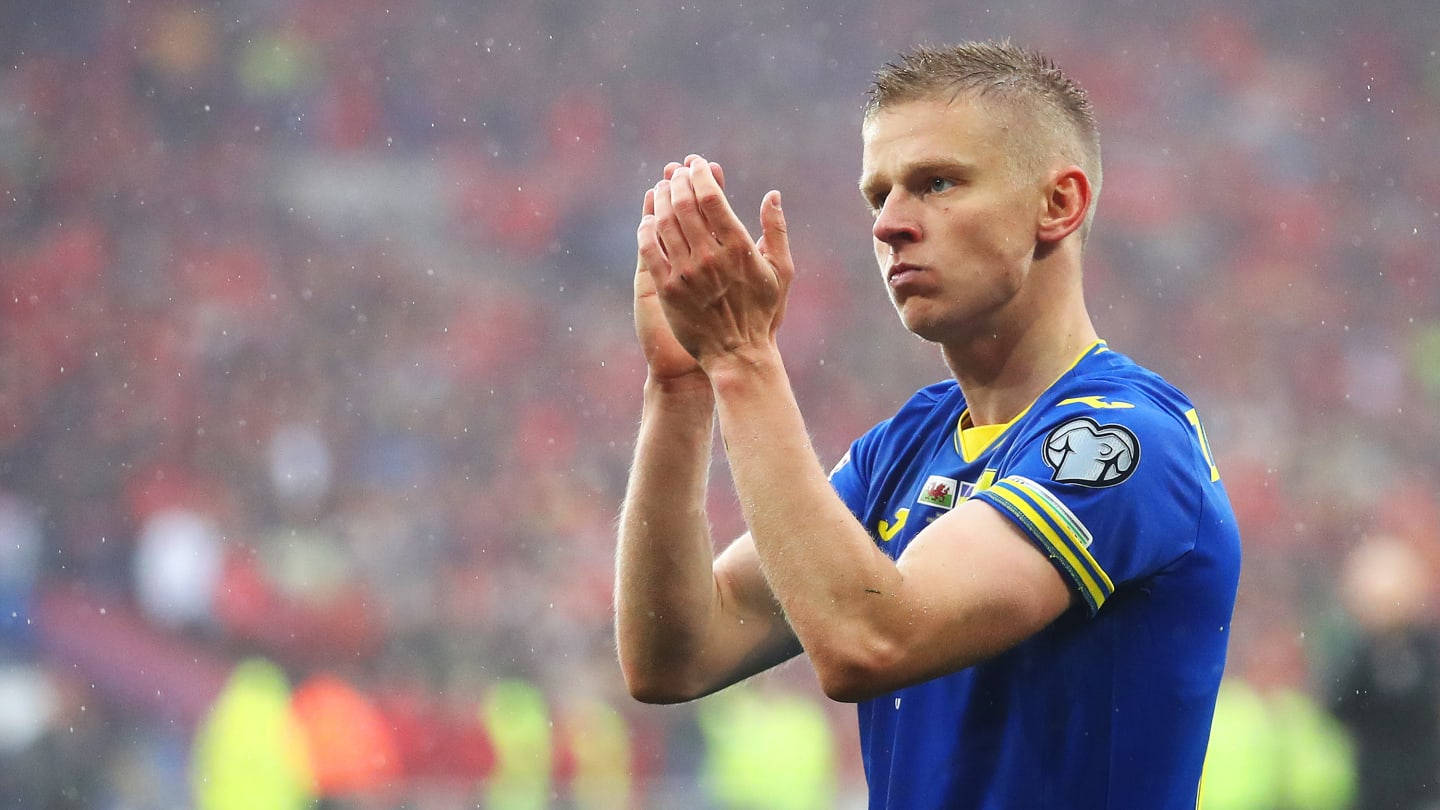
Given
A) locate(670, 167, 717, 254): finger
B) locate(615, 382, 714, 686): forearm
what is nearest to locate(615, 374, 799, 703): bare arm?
locate(615, 382, 714, 686): forearm

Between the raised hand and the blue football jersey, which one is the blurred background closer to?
the blue football jersey

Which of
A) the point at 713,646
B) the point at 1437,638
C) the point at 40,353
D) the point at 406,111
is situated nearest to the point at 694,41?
the point at 406,111

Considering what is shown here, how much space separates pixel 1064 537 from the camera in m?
1.60

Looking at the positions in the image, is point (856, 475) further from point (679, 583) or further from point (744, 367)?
point (744, 367)

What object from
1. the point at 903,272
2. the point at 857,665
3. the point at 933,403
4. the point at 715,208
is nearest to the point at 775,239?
the point at 715,208

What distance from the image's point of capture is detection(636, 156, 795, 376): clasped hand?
5.32 feet

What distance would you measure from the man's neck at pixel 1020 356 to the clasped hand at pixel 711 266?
35 cm

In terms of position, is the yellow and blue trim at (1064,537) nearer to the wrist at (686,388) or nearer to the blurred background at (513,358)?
the wrist at (686,388)

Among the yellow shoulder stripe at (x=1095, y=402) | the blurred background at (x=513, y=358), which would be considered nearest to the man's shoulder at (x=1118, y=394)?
the yellow shoulder stripe at (x=1095, y=402)

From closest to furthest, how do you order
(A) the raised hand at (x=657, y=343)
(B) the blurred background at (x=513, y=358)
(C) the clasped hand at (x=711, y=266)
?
(C) the clasped hand at (x=711, y=266) → (A) the raised hand at (x=657, y=343) → (B) the blurred background at (x=513, y=358)

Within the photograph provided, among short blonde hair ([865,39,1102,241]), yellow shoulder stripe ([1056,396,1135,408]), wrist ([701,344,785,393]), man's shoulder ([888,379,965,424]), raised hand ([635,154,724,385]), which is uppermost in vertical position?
short blonde hair ([865,39,1102,241])

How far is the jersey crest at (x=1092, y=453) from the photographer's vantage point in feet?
5.36

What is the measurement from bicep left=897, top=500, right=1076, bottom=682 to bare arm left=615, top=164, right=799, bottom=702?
19.0 inches

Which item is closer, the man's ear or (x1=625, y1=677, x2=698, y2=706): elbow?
the man's ear
